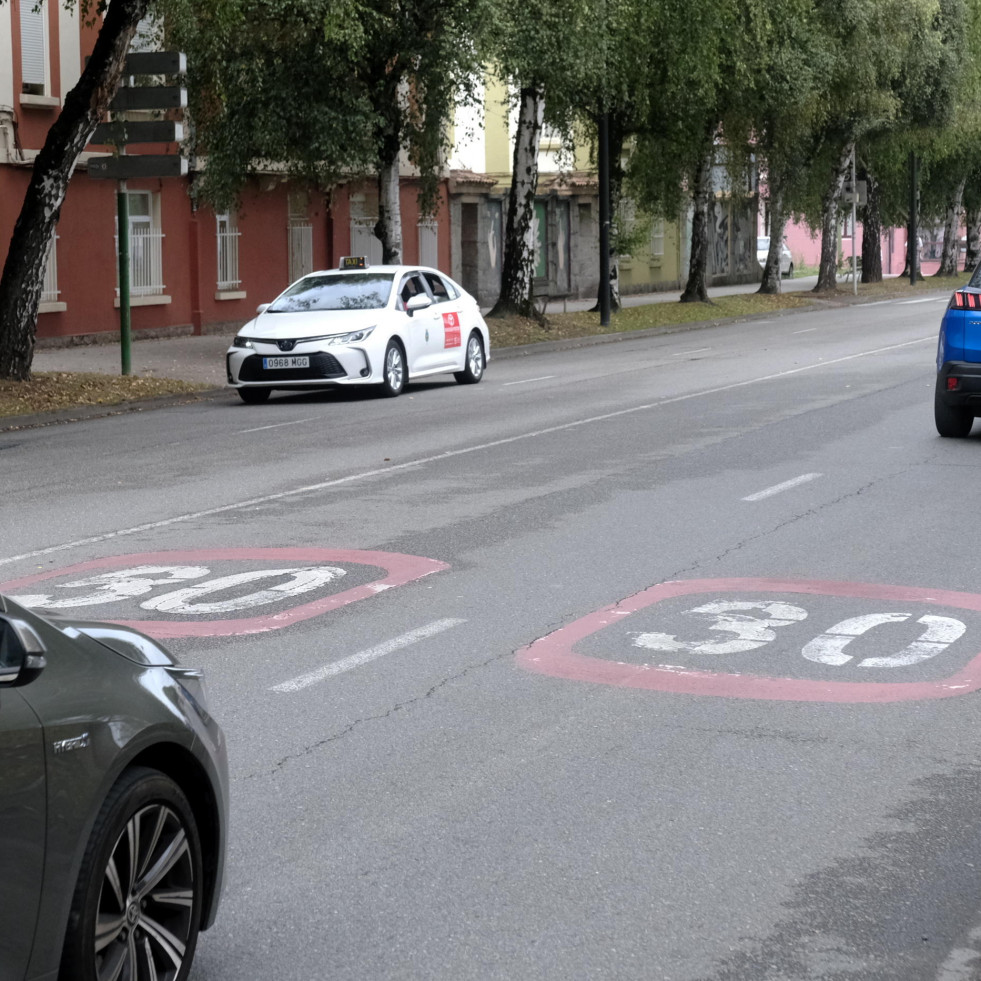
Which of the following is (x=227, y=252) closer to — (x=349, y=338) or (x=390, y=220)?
(x=390, y=220)

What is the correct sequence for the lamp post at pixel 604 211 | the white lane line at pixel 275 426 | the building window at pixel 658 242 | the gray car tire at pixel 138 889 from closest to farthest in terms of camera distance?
the gray car tire at pixel 138 889, the white lane line at pixel 275 426, the lamp post at pixel 604 211, the building window at pixel 658 242

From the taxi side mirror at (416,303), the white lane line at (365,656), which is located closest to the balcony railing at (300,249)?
the taxi side mirror at (416,303)

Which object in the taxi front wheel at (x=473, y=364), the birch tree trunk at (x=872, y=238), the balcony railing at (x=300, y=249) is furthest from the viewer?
the birch tree trunk at (x=872, y=238)

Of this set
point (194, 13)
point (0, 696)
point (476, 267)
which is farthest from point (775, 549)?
point (476, 267)

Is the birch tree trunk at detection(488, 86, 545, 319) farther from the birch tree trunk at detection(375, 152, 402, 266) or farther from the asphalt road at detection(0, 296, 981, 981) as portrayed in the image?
the asphalt road at detection(0, 296, 981, 981)

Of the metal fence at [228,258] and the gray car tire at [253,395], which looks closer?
the gray car tire at [253,395]

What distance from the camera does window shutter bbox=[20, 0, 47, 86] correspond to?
97.5 ft

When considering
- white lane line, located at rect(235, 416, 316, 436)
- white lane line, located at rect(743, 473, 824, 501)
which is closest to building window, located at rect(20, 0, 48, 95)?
white lane line, located at rect(235, 416, 316, 436)

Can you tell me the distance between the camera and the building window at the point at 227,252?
35.4 metres

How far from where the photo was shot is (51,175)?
67.8 feet

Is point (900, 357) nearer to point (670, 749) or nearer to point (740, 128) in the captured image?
point (740, 128)

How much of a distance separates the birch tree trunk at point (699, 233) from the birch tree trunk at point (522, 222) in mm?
8416

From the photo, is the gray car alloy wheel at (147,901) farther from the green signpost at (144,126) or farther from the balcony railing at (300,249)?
the balcony railing at (300,249)

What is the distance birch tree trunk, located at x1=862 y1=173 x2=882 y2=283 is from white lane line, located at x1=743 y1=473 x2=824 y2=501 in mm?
49159
